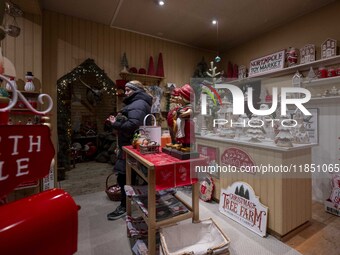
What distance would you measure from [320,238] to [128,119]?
211cm

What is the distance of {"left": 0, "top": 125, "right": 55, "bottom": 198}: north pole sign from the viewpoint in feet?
1.47

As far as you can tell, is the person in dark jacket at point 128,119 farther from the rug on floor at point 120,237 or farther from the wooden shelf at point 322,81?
the wooden shelf at point 322,81

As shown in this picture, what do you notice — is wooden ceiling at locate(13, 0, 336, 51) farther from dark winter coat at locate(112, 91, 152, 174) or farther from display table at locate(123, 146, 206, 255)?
display table at locate(123, 146, 206, 255)

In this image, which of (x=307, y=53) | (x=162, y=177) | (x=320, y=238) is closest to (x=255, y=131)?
(x=320, y=238)

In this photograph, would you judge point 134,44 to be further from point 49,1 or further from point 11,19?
point 11,19

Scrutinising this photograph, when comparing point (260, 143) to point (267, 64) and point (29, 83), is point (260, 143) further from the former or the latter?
point (29, 83)

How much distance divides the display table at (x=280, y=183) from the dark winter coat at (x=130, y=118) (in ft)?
3.46

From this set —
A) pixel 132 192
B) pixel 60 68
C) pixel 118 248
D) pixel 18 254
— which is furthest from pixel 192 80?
pixel 18 254

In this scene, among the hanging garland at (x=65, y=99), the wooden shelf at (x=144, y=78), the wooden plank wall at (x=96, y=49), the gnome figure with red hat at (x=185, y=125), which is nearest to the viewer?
the gnome figure with red hat at (x=185, y=125)

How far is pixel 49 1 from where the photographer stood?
8.63 feet

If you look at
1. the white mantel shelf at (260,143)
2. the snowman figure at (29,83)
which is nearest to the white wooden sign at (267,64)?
the white mantel shelf at (260,143)

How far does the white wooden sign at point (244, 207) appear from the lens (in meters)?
1.81

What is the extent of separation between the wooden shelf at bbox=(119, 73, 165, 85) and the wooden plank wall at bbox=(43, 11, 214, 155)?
15 cm

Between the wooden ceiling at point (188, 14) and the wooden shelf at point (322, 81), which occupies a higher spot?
the wooden ceiling at point (188, 14)
